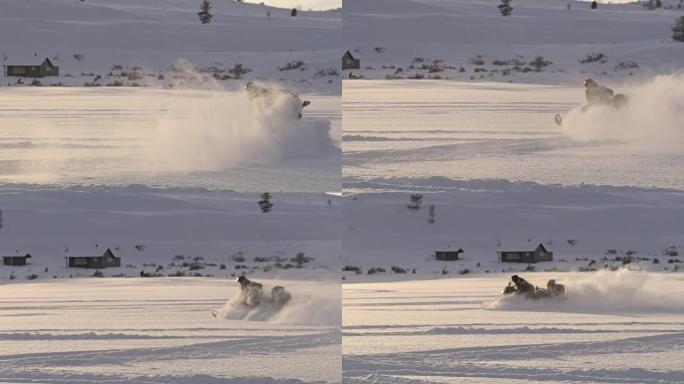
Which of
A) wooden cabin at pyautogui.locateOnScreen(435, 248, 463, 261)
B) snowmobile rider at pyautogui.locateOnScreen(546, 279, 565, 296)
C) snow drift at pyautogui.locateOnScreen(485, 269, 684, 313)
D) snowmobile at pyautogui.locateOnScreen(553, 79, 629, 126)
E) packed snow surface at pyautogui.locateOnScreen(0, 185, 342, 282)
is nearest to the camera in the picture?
snow drift at pyautogui.locateOnScreen(485, 269, 684, 313)

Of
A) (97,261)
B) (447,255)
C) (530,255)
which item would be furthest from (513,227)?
(97,261)

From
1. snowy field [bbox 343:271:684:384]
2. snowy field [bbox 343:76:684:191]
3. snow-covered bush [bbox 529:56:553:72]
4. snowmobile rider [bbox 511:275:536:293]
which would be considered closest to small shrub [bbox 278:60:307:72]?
snow-covered bush [bbox 529:56:553:72]

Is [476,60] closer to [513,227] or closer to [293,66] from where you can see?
[293,66]

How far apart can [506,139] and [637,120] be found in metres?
2.35

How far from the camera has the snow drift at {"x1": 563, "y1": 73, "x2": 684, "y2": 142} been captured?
27.1 m

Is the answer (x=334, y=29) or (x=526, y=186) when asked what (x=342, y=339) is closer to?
(x=526, y=186)

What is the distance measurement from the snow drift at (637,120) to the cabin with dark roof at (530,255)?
4.09m

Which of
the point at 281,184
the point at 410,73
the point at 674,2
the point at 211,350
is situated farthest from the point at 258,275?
the point at 674,2

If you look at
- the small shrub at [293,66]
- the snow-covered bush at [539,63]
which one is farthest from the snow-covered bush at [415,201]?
the small shrub at [293,66]

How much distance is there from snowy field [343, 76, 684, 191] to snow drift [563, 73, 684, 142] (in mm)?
16

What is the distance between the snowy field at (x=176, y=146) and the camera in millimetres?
25188

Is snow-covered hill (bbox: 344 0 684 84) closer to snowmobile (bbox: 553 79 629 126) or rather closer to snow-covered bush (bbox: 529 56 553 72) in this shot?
snow-covered bush (bbox: 529 56 553 72)

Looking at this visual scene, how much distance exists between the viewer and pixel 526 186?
25.3m

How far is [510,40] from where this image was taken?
159 feet
